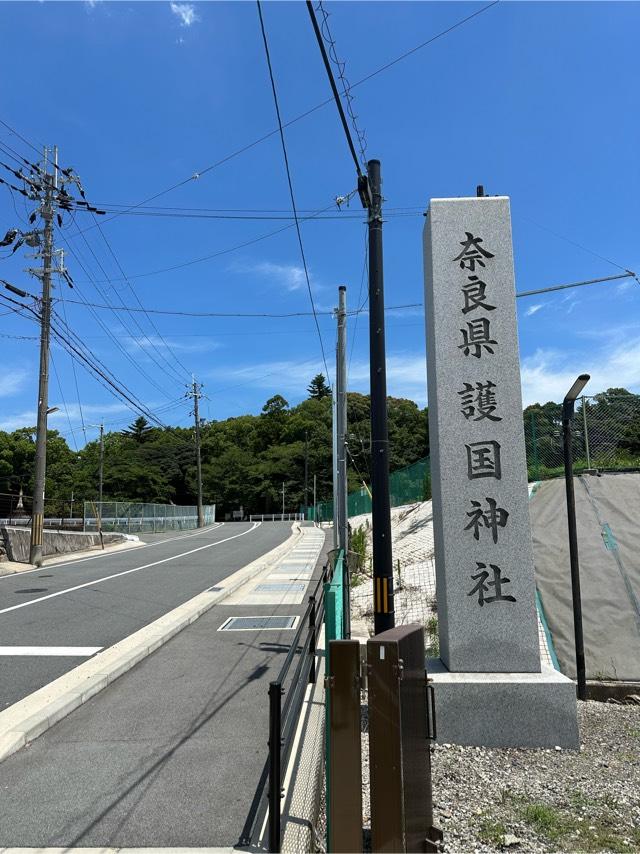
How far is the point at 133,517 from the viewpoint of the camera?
43625mm

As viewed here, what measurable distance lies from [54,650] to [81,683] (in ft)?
6.75

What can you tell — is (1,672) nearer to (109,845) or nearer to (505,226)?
(109,845)

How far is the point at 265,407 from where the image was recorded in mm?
116188

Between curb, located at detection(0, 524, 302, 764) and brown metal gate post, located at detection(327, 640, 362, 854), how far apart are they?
3011 mm

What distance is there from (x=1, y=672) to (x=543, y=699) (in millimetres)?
6002

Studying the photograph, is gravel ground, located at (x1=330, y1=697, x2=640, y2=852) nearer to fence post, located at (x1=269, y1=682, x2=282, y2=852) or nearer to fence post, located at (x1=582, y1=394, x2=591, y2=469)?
fence post, located at (x1=269, y1=682, x2=282, y2=852)

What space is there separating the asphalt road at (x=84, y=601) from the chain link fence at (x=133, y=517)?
15328 millimetres

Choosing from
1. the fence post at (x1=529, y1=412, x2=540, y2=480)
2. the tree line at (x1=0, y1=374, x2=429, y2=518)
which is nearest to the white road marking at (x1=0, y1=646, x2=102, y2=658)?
the fence post at (x1=529, y1=412, x2=540, y2=480)

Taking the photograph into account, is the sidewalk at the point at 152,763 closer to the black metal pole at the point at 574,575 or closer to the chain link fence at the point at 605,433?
the black metal pole at the point at 574,575

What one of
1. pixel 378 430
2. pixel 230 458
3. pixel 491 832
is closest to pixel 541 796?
pixel 491 832

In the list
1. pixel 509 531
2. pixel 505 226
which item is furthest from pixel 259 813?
pixel 505 226

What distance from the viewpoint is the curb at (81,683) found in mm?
5324

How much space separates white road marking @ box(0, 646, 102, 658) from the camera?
8.20 meters

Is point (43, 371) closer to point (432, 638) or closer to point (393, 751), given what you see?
point (432, 638)
